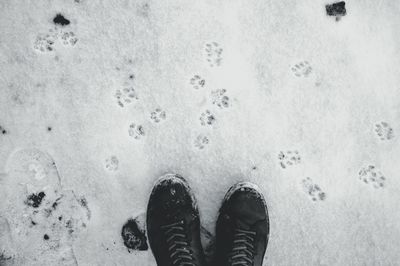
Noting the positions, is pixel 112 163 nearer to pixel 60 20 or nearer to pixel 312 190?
pixel 60 20

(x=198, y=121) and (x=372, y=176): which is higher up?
(x=198, y=121)

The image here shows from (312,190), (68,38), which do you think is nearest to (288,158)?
(312,190)

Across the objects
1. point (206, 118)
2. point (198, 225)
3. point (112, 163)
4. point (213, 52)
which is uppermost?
point (213, 52)

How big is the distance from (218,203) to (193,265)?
30 cm

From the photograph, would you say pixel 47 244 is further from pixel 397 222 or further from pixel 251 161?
pixel 397 222

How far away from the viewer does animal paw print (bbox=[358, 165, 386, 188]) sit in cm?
149

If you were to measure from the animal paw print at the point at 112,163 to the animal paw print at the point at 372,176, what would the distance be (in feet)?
3.95

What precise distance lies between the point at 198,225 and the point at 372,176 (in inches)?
35.3

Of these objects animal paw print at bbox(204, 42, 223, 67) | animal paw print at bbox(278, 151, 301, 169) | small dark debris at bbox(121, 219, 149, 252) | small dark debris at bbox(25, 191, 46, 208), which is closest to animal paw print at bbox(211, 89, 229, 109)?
animal paw print at bbox(204, 42, 223, 67)

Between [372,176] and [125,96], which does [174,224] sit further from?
[372,176]

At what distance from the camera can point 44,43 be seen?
1490 millimetres

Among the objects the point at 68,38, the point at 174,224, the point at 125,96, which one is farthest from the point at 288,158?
the point at 68,38

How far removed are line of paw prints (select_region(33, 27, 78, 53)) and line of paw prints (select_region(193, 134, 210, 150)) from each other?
777 mm

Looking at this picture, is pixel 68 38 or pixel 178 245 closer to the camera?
pixel 178 245
